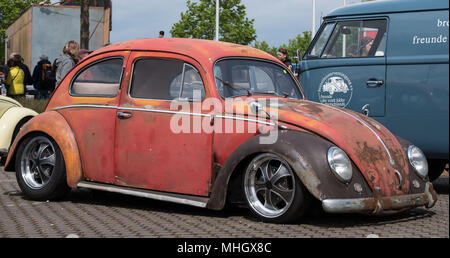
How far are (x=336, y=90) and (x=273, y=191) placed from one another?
3.50 metres

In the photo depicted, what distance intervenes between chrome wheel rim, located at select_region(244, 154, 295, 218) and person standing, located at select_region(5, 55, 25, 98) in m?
11.0

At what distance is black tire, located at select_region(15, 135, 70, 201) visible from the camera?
24.7 feet

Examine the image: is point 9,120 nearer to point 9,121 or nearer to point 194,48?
point 9,121

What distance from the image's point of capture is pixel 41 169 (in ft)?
25.3

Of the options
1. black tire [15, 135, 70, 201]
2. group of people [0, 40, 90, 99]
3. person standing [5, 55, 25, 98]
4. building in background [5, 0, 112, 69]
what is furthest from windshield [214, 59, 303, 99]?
building in background [5, 0, 112, 69]

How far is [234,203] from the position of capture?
6.50m

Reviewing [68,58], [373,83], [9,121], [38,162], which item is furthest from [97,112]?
[68,58]

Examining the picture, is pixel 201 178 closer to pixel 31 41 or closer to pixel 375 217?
pixel 375 217

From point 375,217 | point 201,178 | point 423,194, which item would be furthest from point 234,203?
point 423,194

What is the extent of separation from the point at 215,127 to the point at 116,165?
1.25 m

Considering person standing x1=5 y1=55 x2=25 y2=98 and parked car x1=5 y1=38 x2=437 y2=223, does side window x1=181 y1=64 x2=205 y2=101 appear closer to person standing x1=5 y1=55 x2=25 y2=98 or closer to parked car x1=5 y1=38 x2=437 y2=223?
parked car x1=5 y1=38 x2=437 y2=223

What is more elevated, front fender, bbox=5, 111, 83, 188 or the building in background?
the building in background

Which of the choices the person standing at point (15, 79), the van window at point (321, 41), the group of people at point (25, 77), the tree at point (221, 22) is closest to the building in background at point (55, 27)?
the group of people at point (25, 77)

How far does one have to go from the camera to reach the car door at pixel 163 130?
6617mm
